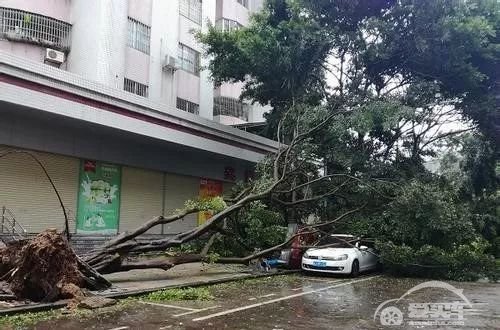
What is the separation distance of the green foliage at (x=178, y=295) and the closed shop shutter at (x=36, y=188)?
301 inches

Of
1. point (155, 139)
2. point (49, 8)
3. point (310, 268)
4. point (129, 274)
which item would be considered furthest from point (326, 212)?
point (49, 8)

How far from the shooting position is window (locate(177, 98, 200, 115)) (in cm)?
2359

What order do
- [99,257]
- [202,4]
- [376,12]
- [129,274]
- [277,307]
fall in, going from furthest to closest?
1. [202,4]
2. [376,12]
3. [129,274]
4. [99,257]
5. [277,307]

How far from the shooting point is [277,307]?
29.7ft

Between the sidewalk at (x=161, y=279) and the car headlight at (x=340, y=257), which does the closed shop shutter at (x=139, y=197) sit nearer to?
the sidewalk at (x=161, y=279)

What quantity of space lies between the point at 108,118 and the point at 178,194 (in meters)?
6.71

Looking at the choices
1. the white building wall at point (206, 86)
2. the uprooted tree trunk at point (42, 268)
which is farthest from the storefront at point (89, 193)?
the uprooted tree trunk at point (42, 268)

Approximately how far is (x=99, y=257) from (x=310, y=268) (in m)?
6.60

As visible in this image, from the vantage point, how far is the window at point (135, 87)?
2088cm

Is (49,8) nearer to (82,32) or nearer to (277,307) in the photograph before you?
(82,32)

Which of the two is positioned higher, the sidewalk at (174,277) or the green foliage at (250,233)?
the green foliage at (250,233)

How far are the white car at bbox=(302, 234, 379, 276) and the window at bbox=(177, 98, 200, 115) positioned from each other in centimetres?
1108

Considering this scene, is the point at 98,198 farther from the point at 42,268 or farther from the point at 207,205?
the point at 42,268

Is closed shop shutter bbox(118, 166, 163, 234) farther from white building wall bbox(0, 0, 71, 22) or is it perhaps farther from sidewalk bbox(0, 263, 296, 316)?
white building wall bbox(0, 0, 71, 22)
